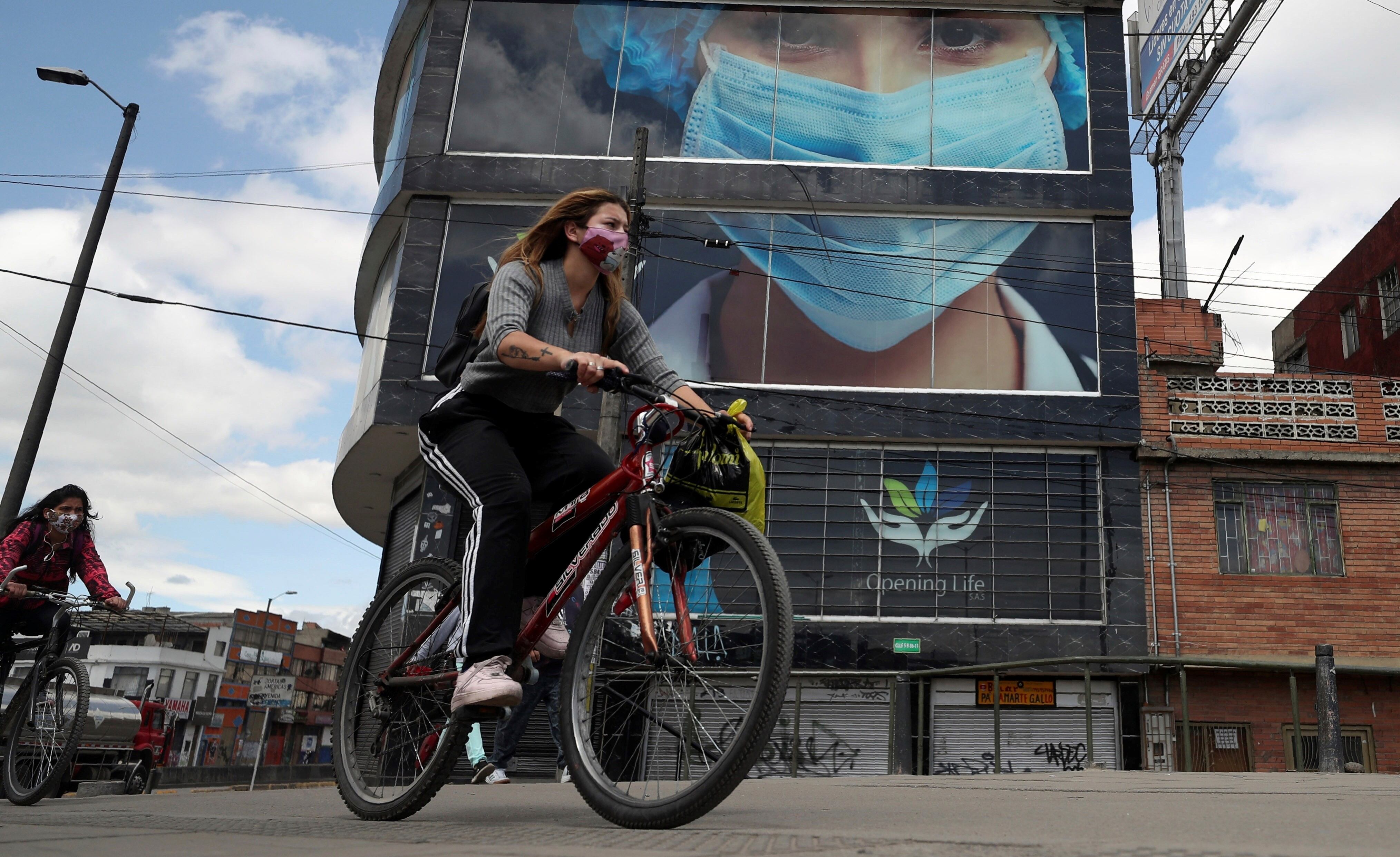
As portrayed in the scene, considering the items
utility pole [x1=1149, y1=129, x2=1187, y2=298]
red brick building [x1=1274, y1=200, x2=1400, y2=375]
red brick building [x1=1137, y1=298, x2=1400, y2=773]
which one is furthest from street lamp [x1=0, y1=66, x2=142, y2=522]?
red brick building [x1=1274, y1=200, x2=1400, y2=375]

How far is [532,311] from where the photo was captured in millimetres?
3453

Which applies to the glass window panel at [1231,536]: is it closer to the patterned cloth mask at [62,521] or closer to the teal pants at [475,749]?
the teal pants at [475,749]

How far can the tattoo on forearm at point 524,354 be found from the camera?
311 centimetres

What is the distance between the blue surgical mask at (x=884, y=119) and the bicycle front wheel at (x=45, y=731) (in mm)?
13958

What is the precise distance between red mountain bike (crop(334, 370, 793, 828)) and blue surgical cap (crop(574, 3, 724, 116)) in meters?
16.0

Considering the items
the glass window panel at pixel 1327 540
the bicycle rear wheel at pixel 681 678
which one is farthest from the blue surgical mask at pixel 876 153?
the bicycle rear wheel at pixel 681 678

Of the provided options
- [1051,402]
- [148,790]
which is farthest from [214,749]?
[1051,402]

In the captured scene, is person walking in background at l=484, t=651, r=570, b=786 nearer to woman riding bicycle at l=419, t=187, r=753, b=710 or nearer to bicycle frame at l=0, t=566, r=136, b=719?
woman riding bicycle at l=419, t=187, r=753, b=710

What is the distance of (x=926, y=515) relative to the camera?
16.0 meters

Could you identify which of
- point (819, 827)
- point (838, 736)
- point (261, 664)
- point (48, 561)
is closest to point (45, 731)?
point (48, 561)

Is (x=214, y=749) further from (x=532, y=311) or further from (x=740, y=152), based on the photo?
(x=532, y=311)

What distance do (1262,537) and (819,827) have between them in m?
16.1

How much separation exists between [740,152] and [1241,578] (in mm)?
10419

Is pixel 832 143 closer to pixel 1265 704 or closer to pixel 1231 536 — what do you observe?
pixel 1231 536
